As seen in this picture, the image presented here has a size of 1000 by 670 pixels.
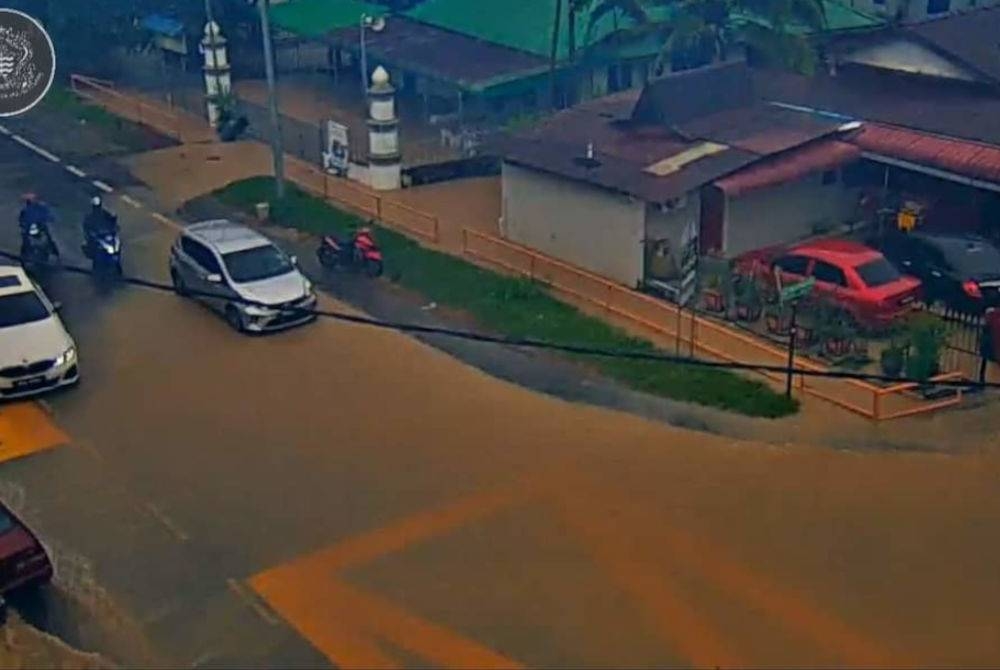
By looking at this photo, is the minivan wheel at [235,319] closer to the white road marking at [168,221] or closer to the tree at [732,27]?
the white road marking at [168,221]

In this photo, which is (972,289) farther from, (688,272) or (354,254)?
(354,254)

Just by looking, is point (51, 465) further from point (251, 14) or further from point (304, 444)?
point (251, 14)

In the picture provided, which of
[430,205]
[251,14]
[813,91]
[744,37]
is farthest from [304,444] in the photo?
[251,14]

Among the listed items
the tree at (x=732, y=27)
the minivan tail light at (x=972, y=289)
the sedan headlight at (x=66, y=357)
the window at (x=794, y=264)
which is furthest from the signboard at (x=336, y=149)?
the minivan tail light at (x=972, y=289)

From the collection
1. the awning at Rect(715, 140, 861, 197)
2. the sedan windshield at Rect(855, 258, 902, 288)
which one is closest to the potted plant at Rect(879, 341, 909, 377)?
the sedan windshield at Rect(855, 258, 902, 288)

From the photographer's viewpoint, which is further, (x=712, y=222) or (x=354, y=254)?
(x=354, y=254)

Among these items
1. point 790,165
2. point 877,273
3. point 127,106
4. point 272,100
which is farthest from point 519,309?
point 127,106

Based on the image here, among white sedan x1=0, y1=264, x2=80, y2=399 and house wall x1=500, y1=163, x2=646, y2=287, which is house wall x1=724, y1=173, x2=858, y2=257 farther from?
white sedan x1=0, y1=264, x2=80, y2=399

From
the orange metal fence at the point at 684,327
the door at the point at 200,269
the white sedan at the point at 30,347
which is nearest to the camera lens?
the orange metal fence at the point at 684,327
